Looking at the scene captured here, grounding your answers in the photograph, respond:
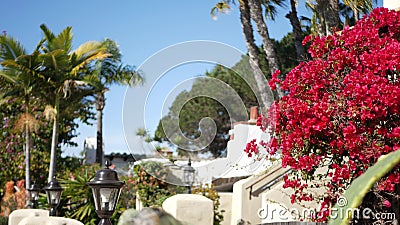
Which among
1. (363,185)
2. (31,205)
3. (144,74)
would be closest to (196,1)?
(144,74)

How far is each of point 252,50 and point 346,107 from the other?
A: 365 inches

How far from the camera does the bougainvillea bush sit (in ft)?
17.7

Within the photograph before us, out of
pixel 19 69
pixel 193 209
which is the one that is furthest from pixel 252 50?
pixel 19 69

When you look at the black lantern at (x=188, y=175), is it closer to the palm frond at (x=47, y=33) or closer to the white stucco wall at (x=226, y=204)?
the white stucco wall at (x=226, y=204)

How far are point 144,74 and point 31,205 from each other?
364cm

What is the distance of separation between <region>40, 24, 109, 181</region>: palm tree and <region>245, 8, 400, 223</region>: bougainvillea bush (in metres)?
11.9

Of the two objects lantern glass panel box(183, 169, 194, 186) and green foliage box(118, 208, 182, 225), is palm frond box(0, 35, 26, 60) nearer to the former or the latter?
lantern glass panel box(183, 169, 194, 186)

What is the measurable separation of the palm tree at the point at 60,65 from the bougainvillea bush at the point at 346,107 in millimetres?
11860

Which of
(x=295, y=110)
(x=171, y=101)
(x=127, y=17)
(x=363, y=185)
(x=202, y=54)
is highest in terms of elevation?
(x=127, y=17)

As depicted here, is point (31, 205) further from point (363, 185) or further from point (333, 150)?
point (363, 185)

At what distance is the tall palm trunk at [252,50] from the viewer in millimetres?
13877

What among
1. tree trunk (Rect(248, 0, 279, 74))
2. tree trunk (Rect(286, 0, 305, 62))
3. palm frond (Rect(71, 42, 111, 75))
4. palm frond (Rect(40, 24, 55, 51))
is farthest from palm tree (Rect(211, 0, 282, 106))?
palm frond (Rect(40, 24, 55, 51))

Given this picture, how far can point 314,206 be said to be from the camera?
862 cm

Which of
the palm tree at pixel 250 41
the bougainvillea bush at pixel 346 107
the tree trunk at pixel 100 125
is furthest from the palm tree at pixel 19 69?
the bougainvillea bush at pixel 346 107
